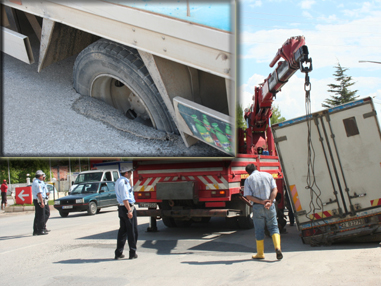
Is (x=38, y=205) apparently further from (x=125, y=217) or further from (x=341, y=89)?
(x=341, y=89)

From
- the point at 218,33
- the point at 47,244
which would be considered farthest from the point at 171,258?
the point at 218,33

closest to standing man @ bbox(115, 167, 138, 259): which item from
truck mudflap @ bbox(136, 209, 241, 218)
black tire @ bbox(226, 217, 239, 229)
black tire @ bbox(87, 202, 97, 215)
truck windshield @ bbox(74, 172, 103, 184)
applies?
truck mudflap @ bbox(136, 209, 241, 218)

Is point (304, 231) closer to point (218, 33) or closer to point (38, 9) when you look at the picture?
point (218, 33)

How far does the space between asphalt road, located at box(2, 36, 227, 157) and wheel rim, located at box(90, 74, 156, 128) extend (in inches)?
1.6

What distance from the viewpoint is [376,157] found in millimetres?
6270

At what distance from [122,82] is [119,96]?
4.1 inches

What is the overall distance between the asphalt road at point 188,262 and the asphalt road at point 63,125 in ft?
9.46

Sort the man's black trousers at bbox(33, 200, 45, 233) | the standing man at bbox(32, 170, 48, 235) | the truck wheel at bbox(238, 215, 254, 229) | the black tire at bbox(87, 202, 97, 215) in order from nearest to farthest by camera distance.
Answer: the truck wheel at bbox(238, 215, 254, 229)
the standing man at bbox(32, 170, 48, 235)
the man's black trousers at bbox(33, 200, 45, 233)
the black tire at bbox(87, 202, 97, 215)

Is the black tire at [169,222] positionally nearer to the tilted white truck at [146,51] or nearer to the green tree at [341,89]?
the tilted white truck at [146,51]

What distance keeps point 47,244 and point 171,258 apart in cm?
335

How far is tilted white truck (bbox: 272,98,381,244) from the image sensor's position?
6281mm

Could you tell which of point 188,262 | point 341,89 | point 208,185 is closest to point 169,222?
point 208,185

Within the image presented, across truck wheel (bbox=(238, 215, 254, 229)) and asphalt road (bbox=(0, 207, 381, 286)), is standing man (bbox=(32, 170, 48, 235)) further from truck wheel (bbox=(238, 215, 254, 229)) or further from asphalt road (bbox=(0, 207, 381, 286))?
truck wheel (bbox=(238, 215, 254, 229))

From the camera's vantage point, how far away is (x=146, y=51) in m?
2.04
